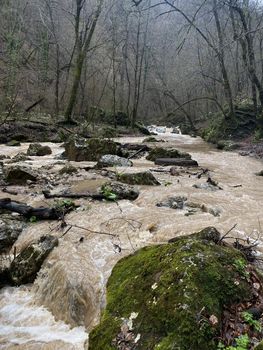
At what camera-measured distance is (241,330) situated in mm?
3043

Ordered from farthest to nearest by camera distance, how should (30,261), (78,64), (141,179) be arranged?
(78,64), (141,179), (30,261)

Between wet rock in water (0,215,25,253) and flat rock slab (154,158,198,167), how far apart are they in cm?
702

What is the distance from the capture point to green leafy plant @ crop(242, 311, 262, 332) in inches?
120

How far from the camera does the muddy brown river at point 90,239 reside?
4.11 m

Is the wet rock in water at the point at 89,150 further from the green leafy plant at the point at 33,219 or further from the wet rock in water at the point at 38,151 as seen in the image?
the green leafy plant at the point at 33,219

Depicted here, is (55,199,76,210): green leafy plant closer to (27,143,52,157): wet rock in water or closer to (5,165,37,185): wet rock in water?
(5,165,37,185): wet rock in water

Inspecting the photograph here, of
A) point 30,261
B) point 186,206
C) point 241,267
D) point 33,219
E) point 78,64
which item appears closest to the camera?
point 241,267

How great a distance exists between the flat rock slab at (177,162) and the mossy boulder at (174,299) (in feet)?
28.6

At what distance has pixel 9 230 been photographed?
599 centimetres

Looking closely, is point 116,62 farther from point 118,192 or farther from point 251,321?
point 251,321

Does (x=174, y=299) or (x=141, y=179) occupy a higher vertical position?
(x=174, y=299)

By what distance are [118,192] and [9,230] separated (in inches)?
102

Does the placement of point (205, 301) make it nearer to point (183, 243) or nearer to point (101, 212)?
point (183, 243)

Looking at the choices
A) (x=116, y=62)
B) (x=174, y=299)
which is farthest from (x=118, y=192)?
(x=116, y=62)
